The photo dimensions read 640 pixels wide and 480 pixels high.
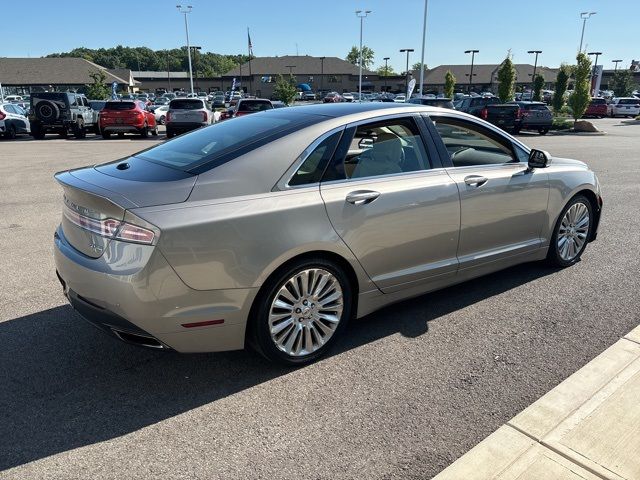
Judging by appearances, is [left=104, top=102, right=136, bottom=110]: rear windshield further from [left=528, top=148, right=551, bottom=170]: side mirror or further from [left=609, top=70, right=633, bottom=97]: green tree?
[left=609, top=70, right=633, bottom=97]: green tree

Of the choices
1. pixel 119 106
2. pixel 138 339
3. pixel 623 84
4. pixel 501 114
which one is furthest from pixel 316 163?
pixel 623 84

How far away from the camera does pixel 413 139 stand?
12.9 feet

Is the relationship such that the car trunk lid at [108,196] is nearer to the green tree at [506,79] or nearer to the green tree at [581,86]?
the green tree at [581,86]

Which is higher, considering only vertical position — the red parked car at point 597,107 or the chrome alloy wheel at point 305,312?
the chrome alloy wheel at point 305,312

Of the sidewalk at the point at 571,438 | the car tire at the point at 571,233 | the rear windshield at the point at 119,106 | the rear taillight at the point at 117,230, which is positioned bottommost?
the sidewalk at the point at 571,438

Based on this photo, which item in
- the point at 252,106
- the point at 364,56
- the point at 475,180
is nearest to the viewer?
the point at 475,180

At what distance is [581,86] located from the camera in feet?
97.3

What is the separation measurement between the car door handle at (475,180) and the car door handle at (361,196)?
0.94 m

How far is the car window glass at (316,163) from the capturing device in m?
3.24

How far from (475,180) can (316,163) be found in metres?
1.44

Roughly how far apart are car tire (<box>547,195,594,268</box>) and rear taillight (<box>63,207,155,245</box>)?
381cm

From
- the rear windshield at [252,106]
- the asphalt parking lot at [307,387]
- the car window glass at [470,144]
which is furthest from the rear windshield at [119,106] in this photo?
the car window glass at [470,144]

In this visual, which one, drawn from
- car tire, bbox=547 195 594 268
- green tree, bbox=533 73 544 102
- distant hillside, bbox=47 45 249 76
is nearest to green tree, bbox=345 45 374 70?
distant hillside, bbox=47 45 249 76

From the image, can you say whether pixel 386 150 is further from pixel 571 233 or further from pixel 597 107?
pixel 597 107
